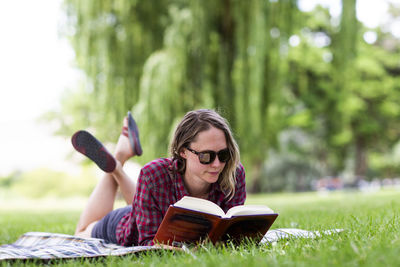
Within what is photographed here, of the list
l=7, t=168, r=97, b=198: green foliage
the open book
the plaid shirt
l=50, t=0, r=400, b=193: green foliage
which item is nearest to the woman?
the plaid shirt

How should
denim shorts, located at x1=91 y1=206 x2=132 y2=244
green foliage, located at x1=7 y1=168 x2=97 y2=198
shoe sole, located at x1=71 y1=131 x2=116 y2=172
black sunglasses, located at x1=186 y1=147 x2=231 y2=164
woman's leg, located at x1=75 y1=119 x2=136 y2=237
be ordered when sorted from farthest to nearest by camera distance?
green foliage, located at x1=7 y1=168 x2=97 y2=198 < woman's leg, located at x1=75 y1=119 x2=136 y2=237 < shoe sole, located at x1=71 y1=131 x2=116 y2=172 < denim shorts, located at x1=91 y1=206 x2=132 y2=244 < black sunglasses, located at x1=186 y1=147 x2=231 y2=164

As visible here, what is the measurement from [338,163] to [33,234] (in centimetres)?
1915

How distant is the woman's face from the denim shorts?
69 cm

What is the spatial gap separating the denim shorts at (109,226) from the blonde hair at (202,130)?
626mm

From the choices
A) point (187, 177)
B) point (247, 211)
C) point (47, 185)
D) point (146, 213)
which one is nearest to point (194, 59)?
point (187, 177)

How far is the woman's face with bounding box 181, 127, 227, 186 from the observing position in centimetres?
227

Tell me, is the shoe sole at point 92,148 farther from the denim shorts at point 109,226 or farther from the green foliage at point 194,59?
the green foliage at point 194,59

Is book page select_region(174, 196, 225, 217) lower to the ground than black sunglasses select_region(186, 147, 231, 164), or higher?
lower

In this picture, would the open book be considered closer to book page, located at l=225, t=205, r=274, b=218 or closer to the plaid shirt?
book page, located at l=225, t=205, r=274, b=218

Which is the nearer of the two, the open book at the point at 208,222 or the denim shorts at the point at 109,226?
the open book at the point at 208,222

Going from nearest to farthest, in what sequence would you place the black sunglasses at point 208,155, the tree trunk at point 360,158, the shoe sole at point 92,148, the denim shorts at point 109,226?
the black sunglasses at point 208,155
the denim shorts at point 109,226
the shoe sole at point 92,148
the tree trunk at point 360,158

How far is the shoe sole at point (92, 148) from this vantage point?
3.04 m

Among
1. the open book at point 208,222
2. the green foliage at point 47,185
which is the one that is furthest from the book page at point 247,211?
the green foliage at point 47,185

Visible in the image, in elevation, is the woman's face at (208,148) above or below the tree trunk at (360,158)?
above
